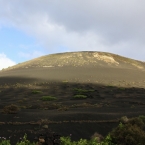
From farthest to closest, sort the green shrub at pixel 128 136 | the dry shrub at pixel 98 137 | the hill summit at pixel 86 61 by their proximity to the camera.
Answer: the hill summit at pixel 86 61 → the dry shrub at pixel 98 137 → the green shrub at pixel 128 136

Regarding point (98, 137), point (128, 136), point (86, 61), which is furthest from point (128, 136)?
point (86, 61)

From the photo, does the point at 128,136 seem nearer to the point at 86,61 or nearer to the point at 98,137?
the point at 98,137

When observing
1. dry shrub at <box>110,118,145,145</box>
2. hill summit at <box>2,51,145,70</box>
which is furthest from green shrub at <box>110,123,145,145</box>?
hill summit at <box>2,51,145,70</box>

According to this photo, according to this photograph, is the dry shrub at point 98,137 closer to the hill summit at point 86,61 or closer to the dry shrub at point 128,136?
the dry shrub at point 128,136

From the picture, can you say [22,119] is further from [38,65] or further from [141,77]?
[38,65]

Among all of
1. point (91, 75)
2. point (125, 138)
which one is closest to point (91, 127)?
point (125, 138)

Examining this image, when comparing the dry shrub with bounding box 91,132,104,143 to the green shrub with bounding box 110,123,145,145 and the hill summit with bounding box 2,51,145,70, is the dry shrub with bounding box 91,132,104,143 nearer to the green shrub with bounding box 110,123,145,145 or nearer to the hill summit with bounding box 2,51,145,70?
the green shrub with bounding box 110,123,145,145

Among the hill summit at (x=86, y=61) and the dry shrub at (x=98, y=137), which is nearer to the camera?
the dry shrub at (x=98, y=137)

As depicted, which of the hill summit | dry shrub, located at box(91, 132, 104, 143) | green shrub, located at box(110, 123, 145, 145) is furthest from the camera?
the hill summit

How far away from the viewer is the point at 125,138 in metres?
12.6

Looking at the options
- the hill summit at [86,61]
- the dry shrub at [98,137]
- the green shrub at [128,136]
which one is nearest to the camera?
the green shrub at [128,136]

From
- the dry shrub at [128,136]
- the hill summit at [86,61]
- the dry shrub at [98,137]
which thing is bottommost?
the dry shrub at [98,137]

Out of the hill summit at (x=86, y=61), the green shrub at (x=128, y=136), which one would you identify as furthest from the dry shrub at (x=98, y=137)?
the hill summit at (x=86, y=61)

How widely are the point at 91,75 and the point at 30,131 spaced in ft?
163
